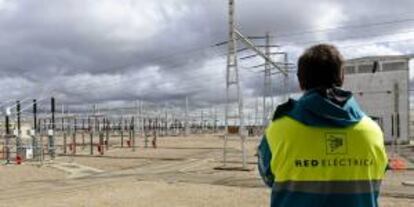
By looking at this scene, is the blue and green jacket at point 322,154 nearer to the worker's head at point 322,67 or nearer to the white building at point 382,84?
the worker's head at point 322,67

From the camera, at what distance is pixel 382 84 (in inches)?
2019

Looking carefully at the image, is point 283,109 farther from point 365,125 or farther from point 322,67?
point 365,125

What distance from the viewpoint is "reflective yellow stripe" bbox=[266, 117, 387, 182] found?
2.70 metres

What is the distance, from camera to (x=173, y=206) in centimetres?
1501

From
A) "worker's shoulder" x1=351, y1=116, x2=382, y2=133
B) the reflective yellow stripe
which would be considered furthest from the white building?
the reflective yellow stripe

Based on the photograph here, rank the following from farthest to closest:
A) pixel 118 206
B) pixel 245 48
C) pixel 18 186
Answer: pixel 245 48 < pixel 18 186 < pixel 118 206

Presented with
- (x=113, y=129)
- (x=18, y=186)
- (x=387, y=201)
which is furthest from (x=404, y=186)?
(x=113, y=129)

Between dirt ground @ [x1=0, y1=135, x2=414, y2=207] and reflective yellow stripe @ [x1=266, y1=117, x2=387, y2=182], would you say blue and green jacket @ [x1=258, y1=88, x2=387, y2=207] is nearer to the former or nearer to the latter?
reflective yellow stripe @ [x1=266, y1=117, x2=387, y2=182]

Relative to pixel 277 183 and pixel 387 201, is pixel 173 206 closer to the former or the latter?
pixel 387 201

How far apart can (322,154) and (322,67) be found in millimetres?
374

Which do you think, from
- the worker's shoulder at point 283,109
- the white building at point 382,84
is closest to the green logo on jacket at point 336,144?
the worker's shoulder at point 283,109

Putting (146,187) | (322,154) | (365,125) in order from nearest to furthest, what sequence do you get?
(322,154) < (365,125) < (146,187)

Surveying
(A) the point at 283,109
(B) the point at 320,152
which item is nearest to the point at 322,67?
(A) the point at 283,109

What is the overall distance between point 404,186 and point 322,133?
56.4ft
